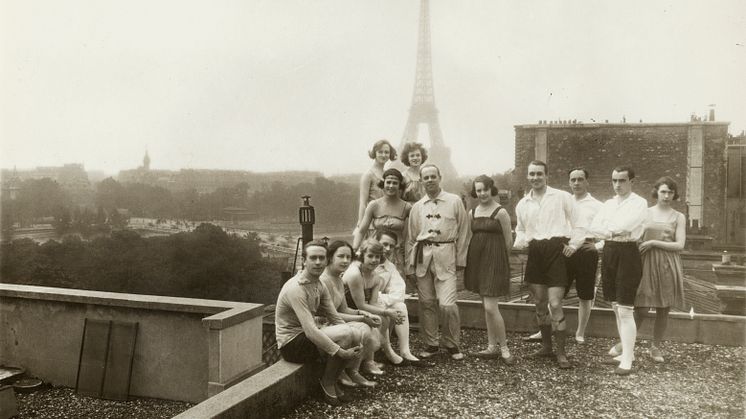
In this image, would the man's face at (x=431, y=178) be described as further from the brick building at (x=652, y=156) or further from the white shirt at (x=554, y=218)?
the brick building at (x=652, y=156)

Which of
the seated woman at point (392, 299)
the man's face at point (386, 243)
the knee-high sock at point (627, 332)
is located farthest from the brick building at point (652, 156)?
the man's face at point (386, 243)

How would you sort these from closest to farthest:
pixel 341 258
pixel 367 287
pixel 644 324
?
pixel 341 258 → pixel 367 287 → pixel 644 324

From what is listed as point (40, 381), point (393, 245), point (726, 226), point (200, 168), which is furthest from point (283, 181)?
point (393, 245)

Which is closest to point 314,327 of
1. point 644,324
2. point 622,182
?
point 622,182

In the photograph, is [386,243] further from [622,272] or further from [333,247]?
[622,272]

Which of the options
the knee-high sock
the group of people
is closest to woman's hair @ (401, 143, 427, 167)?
the group of people

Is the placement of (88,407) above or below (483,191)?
below

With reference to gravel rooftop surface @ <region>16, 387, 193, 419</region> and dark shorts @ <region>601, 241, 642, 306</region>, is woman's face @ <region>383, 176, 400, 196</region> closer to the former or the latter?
dark shorts @ <region>601, 241, 642, 306</region>
